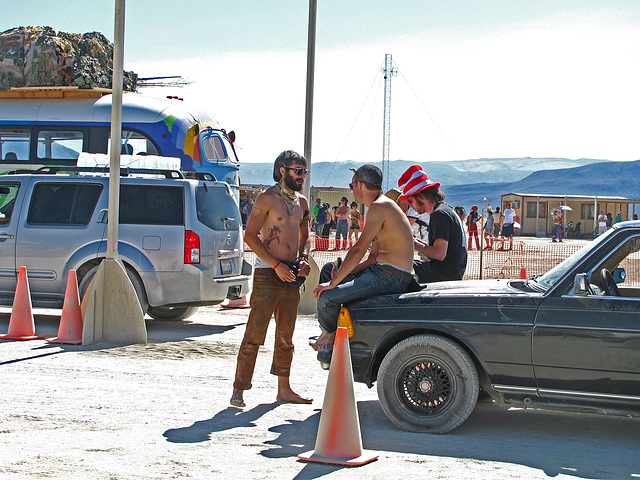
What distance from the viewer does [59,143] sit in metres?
17.8

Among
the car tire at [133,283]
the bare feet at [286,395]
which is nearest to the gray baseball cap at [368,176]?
the bare feet at [286,395]

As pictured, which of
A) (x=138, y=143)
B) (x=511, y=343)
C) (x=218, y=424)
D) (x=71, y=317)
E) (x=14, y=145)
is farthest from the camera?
(x=14, y=145)

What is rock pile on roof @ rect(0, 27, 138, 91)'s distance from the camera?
18781 mm

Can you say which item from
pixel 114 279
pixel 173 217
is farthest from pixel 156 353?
pixel 173 217

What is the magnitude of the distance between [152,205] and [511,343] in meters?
5.71

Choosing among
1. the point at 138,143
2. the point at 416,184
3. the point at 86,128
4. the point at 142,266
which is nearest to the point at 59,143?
the point at 86,128

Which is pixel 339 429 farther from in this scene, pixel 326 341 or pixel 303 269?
pixel 303 269

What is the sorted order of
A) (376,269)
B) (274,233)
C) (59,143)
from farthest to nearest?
1. (59,143)
2. (274,233)
3. (376,269)

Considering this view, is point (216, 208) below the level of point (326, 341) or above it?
above

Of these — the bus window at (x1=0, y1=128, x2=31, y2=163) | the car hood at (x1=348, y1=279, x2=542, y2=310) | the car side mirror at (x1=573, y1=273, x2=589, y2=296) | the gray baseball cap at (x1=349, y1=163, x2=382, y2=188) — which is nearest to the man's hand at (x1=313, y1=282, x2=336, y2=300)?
the car hood at (x1=348, y1=279, x2=542, y2=310)

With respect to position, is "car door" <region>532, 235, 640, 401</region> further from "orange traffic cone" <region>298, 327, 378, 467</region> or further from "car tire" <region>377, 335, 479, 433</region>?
"orange traffic cone" <region>298, 327, 378, 467</region>

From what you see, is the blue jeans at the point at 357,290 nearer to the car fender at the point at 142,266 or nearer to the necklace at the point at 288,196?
the necklace at the point at 288,196

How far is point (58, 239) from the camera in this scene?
9.65 m

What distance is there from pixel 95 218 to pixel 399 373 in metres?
5.57
